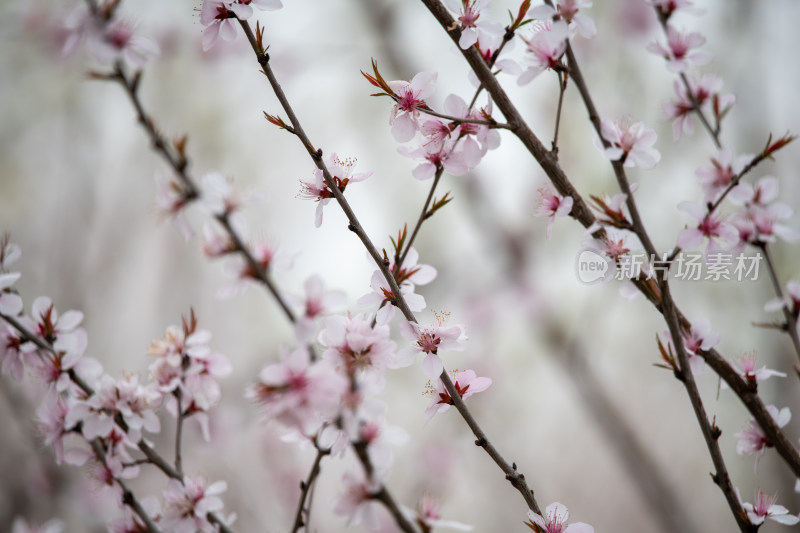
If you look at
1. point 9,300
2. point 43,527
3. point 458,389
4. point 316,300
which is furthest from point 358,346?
point 43,527

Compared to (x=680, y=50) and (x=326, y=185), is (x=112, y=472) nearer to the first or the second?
(x=326, y=185)

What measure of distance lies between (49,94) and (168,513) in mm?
2452

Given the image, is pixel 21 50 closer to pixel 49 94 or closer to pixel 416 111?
pixel 49 94

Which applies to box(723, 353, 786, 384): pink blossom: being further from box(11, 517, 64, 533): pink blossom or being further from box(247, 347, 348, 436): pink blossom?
box(11, 517, 64, 533): pink blossom

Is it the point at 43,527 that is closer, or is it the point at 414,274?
the point at 414,274

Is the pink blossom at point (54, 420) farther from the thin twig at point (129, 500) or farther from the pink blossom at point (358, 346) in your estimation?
the pink blossom at point (358, 346)

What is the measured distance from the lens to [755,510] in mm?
576

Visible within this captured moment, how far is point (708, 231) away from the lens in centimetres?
58

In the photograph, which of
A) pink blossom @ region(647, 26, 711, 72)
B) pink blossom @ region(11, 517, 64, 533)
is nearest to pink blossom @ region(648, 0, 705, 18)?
pink blossom @ region(647, 26, 711, 72)

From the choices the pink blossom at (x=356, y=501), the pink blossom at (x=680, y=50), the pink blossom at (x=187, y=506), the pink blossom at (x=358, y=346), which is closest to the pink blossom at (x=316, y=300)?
the pink blossom at (x=358, y=346)

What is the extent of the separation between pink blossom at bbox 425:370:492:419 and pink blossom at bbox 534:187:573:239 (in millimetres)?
161

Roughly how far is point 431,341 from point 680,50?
1.43ft

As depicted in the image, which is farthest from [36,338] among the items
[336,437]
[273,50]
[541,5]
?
[273,50]

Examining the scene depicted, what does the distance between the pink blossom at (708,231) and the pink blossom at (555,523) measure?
11.7 inches
